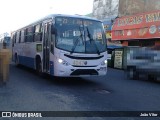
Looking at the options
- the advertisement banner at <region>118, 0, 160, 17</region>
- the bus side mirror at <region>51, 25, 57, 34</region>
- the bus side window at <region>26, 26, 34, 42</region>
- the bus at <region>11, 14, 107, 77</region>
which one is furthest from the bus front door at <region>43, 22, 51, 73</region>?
the advertisement banner at <region>118, 0, 160, 17</region>

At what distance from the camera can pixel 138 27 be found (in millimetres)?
20641

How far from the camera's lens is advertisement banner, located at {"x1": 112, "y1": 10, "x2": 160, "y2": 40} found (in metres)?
18.9

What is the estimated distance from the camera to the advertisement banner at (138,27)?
18.9 meters

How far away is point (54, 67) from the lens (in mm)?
11312

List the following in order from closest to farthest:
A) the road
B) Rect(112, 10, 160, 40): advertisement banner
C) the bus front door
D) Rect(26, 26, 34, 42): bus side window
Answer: the road
the bus front door
Rect(26, 26, 34, 42): bus side window
Rect(112, 10, 160, 40): advertisement banner

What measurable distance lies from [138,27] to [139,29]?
0.52ft

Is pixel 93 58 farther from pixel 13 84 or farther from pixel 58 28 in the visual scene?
pixel 13 84

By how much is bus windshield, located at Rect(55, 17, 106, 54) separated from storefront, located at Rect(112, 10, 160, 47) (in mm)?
7740

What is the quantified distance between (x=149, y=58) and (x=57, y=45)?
4.64 metres

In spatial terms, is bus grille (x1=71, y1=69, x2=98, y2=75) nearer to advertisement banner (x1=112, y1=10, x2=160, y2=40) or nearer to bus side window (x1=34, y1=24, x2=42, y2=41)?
bus side window (x1=34, y1=24, x2=42, y2=41)

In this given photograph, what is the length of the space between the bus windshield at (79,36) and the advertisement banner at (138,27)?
25.4 feet

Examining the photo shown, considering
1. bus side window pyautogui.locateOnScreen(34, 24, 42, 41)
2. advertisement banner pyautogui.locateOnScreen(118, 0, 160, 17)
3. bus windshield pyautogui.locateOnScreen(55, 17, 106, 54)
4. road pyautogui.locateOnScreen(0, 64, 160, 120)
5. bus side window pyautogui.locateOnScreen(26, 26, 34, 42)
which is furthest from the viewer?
advertisement banner pyautogui.locateOnScreen(118, 0, 160, 17)

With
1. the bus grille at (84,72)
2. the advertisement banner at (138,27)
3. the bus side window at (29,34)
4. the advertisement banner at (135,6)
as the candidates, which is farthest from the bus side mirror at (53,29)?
the advertisement banner at (135,6)

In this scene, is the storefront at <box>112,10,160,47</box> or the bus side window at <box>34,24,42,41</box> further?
the storefront at <box>112,10,160,47</box>
